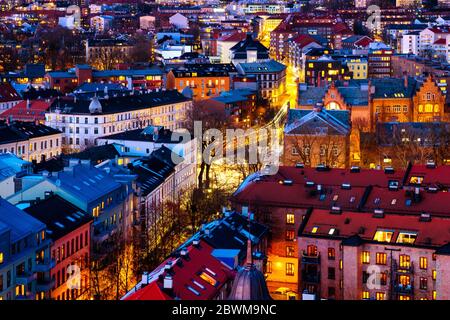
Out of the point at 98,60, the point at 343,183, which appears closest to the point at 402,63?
the point at 98,60

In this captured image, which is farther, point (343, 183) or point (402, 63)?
point (402, 63)

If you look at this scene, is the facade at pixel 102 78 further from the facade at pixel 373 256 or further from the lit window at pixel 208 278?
the lit window at pixel 208 278

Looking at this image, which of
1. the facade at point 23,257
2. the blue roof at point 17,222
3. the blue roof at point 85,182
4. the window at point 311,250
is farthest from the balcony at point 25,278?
the window at point 311,250

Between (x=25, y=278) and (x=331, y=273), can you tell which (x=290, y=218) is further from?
(x=25, y=278)

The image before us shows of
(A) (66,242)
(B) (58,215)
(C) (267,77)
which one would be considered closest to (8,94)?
(C) (267,77)

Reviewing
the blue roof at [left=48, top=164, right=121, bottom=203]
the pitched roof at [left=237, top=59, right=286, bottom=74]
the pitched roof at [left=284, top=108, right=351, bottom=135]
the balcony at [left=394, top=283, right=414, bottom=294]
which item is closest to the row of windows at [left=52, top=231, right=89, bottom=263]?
the blue roof at [left=48, top=164, right=121, bottom=203]
